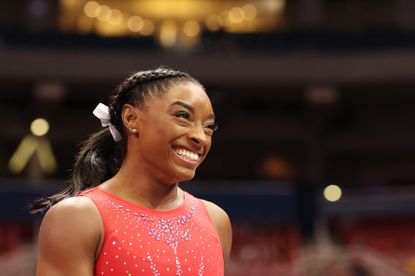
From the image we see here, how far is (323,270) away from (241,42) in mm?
9800

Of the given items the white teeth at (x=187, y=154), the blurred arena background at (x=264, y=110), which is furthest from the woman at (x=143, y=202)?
the blurred arena background at (x=264, y=110)

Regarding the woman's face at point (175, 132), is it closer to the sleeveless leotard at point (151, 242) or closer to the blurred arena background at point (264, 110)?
the sleeveless leotard at point (151, 242)

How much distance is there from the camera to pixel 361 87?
17781mm

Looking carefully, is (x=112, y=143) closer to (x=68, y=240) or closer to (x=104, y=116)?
(x=104, y=116)

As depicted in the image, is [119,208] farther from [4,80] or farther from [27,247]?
[4,80]

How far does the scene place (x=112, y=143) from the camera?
2477mm

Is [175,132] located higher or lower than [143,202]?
higher

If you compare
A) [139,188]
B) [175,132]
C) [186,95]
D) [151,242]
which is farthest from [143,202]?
[186,95]

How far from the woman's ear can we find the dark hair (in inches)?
0.8

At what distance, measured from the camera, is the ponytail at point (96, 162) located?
244 centimetres

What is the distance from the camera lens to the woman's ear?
2270 mm

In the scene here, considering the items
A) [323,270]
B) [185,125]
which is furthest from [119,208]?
[323,270]

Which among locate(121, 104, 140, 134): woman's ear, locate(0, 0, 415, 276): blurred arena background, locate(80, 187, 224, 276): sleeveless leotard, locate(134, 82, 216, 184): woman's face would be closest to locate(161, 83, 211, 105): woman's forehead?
locate(134, 82, 216, 184): woman's face

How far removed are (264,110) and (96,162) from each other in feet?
60.2
